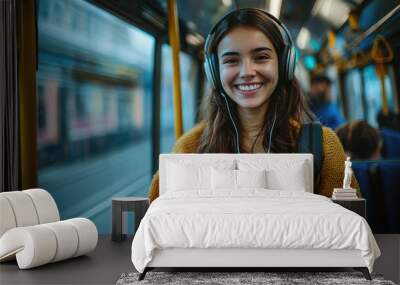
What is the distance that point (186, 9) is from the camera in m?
6.94

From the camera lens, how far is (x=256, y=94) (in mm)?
6762

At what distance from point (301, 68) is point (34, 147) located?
2.76m

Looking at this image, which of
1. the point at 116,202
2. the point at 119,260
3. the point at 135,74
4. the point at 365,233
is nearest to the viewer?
the point at 365,233

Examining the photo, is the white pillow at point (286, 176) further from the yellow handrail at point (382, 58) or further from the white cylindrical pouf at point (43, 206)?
the white cylindrical pouf at point (43, 206)

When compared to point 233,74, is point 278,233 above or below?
below

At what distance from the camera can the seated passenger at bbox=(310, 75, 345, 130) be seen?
6.82 m

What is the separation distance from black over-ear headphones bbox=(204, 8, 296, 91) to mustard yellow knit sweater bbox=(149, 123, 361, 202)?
0.50 m

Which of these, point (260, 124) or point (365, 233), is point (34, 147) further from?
point (365, 233)

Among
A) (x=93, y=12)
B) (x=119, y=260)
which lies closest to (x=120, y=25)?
(x=93, y=12)

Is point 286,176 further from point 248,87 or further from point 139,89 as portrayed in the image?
point 139,89

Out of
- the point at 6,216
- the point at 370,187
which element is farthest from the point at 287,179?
the point at 6,216

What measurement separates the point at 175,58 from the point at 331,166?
6.29 ft

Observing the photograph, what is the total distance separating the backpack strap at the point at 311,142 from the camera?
6.80 metres

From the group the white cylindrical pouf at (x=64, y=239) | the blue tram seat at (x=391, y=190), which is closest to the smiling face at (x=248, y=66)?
the blue tram seat at (x=391, y=190)
